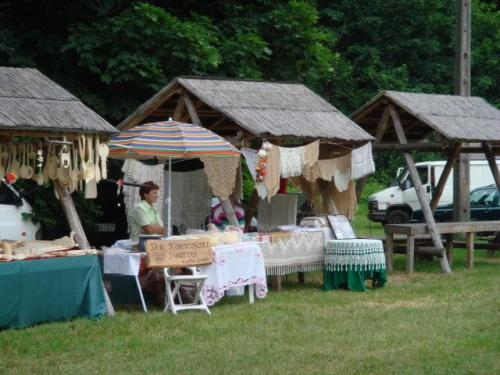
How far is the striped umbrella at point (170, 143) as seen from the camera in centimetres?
1262

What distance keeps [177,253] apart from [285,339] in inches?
79.2

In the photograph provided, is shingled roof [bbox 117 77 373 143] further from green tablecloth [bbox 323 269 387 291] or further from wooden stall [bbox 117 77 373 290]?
green tablecloth [bbox 323 269 387 291]

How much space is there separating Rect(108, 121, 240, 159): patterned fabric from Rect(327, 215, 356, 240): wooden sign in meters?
2.41

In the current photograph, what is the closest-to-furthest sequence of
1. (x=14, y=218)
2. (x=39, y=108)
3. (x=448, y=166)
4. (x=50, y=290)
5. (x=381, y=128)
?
(x=50, y=290), (x=39, y=108), (x=14, y=218), (x=381, y=128), (x=448, y=166)

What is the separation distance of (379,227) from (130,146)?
18101 millimetres

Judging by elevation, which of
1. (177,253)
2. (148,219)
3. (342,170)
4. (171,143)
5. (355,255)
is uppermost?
(171,143)

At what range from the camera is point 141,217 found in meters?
12.9

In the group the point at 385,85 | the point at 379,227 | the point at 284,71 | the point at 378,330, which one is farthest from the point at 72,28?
the point at 385,85

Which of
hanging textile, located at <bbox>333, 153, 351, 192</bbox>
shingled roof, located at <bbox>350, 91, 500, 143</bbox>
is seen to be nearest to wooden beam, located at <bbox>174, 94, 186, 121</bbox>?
hanging textile, located at <bbox>333, 153, 351, 192</bbox>

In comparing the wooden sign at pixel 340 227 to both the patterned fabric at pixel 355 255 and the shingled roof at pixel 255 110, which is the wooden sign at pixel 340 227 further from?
the shingled roof at pixel 255 110

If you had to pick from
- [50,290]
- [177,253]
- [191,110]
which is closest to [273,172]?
[191,110]

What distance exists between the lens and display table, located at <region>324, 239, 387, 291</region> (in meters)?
14.2

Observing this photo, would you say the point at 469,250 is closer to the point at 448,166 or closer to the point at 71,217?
the point at 448,166

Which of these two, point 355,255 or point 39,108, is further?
point 355,255
